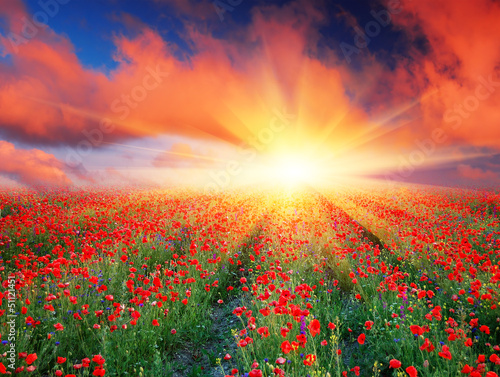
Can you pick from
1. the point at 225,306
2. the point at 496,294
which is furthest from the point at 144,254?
the point at 496,294

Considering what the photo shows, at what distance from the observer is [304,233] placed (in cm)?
785

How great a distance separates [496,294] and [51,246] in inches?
351

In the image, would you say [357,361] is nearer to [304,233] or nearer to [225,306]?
[225,306]
